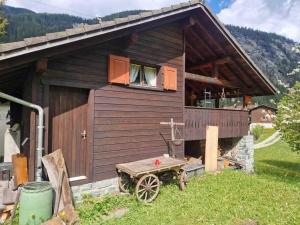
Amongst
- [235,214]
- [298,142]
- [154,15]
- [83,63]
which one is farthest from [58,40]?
[298,142]

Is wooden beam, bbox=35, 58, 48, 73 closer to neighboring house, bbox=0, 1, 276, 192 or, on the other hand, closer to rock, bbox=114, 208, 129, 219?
neighboring house, bbox=0, 1, 276, 192

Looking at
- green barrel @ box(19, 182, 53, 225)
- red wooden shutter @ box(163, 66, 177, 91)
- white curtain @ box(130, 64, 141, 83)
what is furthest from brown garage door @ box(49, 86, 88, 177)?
red wooden shutter @ box(163, 66, 177, 91)

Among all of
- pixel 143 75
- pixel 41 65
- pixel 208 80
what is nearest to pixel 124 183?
pixel 143 75

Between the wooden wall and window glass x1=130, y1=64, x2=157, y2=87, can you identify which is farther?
window glass x1=130, y1=64, x2=157, y2=87

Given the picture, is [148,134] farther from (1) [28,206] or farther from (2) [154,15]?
(1) [28,206]

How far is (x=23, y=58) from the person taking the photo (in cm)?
557

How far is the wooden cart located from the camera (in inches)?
280

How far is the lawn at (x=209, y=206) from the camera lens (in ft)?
20.3

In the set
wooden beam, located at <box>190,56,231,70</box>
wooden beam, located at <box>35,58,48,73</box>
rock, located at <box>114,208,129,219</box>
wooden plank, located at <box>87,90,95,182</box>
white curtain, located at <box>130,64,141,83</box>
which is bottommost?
rock, located at <box>114,208,129,219</box>

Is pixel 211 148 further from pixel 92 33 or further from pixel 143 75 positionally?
pixel 92 33

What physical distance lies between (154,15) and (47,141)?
457 centimetres

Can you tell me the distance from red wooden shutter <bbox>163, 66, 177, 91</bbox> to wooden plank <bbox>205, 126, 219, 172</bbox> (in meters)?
2.63

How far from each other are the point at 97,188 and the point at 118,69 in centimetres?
337

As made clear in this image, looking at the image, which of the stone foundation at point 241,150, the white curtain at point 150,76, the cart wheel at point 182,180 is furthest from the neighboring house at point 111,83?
the stone foundation at point 241,150
